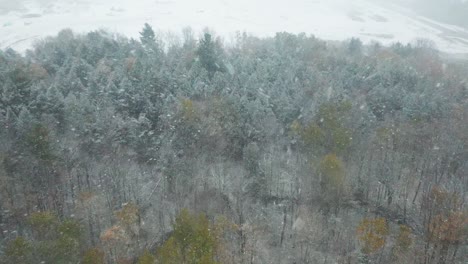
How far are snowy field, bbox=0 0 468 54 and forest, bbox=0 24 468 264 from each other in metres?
59.9

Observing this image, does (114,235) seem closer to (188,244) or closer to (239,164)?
(188,244)

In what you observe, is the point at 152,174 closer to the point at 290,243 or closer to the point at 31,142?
the point at 31,142

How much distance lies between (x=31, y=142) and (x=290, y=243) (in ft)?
76.1

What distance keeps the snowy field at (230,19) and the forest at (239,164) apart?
59.9 m

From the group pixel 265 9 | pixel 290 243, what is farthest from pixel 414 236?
pixel 265 9

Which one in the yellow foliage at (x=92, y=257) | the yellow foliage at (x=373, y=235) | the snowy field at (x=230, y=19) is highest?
the snowy field at (x=230, y=19)

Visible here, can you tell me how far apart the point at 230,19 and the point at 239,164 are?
3180 inches

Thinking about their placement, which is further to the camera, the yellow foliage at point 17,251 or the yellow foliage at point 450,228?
the yellow foliage at point 450,228

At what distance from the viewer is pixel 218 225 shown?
107 feet

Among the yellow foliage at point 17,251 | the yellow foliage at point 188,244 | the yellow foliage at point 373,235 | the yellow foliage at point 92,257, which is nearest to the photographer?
the yellow foliage at point 17,251

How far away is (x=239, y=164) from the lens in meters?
43.5

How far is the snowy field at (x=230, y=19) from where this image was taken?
10744 cm

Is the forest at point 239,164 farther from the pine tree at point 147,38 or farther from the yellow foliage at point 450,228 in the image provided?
the pine tree at point 147,38

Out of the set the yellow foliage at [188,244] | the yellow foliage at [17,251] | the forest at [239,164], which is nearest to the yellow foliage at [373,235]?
the forest at [239,164]
